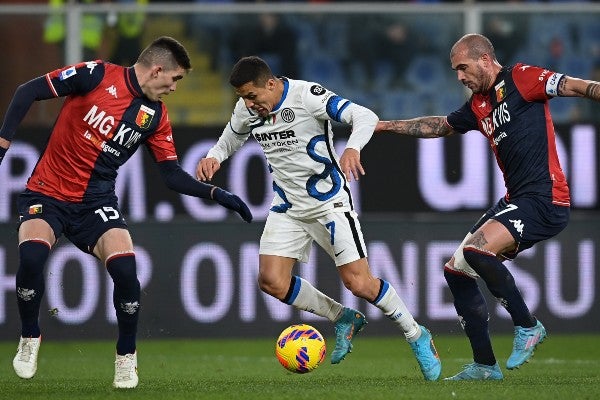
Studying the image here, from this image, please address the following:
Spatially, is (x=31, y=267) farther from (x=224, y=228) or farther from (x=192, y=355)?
(x=224, y=228)

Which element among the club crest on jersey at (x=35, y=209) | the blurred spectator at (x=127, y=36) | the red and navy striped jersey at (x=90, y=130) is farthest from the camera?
the blurred spectator at (x=127, y=36)

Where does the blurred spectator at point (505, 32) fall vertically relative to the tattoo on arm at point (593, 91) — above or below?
above

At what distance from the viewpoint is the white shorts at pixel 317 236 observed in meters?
9.19

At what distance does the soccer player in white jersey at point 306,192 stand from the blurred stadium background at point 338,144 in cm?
338

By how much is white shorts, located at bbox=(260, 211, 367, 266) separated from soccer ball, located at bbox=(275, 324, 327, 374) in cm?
68

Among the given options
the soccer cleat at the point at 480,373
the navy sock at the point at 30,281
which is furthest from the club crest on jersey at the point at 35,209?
the soccer cleat at the point at 480,373

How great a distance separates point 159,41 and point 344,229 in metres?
1.81

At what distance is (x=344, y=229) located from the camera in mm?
9188

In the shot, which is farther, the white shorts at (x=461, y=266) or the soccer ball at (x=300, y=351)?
the white shorts at (x=461, y=266)

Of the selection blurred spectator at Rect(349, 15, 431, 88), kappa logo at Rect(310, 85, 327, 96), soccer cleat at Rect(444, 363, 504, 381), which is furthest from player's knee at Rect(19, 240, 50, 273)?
blurred spectator at Rect(349, 15, 431, 88)

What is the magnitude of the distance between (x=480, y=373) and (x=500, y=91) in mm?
1888

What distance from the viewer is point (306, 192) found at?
9203 mm

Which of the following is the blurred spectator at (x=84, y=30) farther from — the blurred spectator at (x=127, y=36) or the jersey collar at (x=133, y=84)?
the jersey collar at (x=133, y=84)

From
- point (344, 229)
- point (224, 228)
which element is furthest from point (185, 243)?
point (344, 229)
